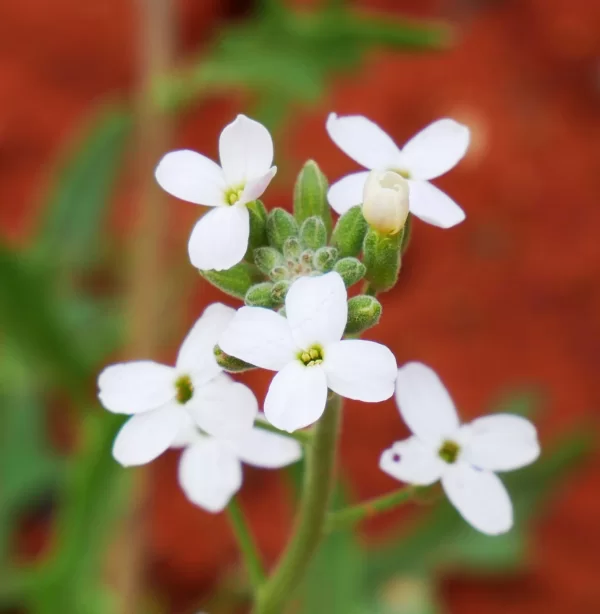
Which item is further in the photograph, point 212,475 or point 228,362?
point 212,475

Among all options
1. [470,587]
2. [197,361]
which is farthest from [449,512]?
[197,361]

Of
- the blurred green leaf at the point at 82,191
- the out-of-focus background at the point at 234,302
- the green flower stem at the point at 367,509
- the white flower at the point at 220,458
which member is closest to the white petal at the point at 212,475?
the white flower at the point at 220,458

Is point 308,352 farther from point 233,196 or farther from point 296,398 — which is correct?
point 233,196

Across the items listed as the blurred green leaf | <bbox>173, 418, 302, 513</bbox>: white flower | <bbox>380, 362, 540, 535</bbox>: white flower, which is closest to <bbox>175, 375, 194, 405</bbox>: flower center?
<bbox>173, 418, 302, 513</bbox>: white flower

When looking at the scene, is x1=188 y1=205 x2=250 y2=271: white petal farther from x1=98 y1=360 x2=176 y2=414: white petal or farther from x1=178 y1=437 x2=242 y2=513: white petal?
x1=178 y1=437 x2=242 y2=513: white petal

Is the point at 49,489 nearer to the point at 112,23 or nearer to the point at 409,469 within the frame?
the point at 409,469

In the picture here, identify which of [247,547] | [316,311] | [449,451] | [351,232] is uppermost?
[351,232]

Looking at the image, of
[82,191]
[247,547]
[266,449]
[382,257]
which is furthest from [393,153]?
[82,191]

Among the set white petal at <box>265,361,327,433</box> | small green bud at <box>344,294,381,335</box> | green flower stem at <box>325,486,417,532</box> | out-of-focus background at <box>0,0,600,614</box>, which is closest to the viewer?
white petal at <box>265,361,327,433</box>
